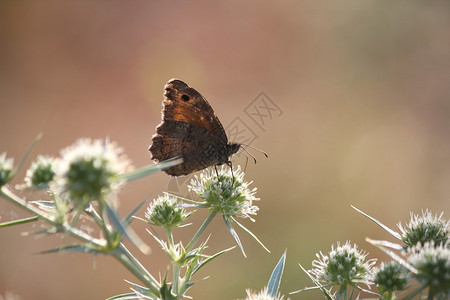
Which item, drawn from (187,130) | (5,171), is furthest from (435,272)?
(187,130)

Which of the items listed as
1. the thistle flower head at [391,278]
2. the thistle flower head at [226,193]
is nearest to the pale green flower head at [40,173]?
the thistle flower head at [226,193]

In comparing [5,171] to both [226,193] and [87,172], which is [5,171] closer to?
[87,172]

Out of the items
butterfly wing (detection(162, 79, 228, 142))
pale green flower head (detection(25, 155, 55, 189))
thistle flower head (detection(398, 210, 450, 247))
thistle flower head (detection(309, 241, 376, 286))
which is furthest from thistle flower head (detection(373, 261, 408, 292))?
butterfly wing (detection(162, 79, 228, 142))

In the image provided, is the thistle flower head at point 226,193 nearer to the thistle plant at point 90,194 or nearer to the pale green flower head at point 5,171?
the thistle plant at point 90,194

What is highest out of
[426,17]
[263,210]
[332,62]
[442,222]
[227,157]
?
[426,17]

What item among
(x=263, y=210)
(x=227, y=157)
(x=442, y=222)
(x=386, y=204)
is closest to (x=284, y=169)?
(x=263, y=210)

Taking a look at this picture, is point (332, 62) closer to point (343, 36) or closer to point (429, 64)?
point (343, 36)

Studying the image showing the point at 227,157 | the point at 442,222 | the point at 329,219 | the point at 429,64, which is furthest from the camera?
the point at 429,64
